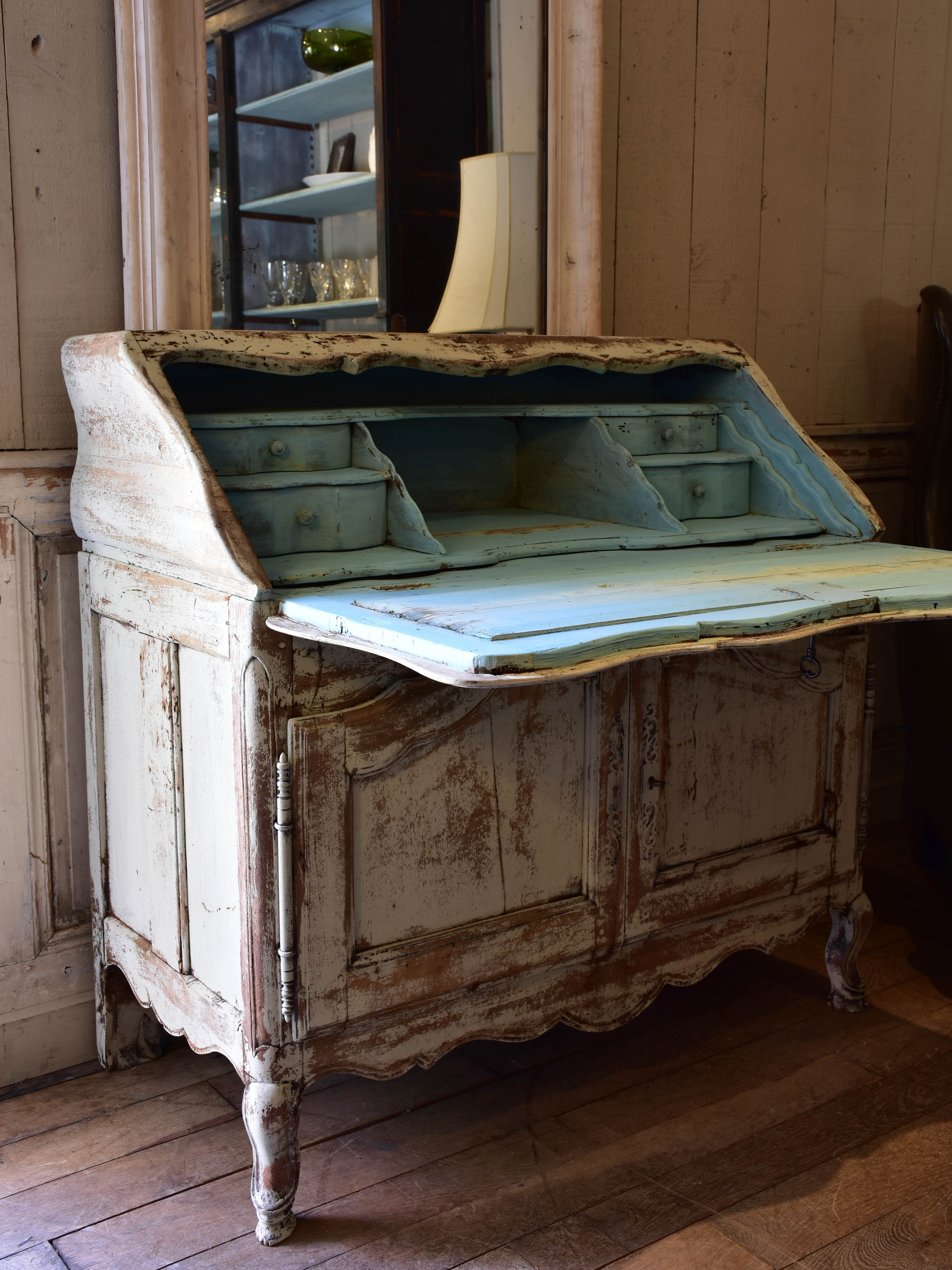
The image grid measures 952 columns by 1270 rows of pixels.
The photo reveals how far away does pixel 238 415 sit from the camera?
1.67 meters

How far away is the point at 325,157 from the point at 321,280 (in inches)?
7.9

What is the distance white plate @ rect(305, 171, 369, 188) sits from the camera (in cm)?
195

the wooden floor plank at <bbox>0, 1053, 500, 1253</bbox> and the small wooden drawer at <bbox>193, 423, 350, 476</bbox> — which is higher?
the small wooden drawer at <bbox>193, 423, 350, 476</bbox>

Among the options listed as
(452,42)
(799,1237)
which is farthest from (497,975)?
(452,42)

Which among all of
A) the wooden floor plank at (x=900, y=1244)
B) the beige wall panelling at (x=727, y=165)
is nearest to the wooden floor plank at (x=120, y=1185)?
the wooden floor plank at (x=900, y=1244)

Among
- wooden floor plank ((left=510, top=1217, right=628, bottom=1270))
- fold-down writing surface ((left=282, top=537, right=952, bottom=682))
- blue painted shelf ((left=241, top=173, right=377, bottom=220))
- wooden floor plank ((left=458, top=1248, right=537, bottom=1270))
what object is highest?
blue painted shelf ((left=241, top=173, right=377, bottom=220))

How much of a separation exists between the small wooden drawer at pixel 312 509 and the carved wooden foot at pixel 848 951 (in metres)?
1.23

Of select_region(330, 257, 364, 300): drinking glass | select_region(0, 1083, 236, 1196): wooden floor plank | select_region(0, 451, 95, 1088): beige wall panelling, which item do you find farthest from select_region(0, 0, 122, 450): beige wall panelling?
select_region(0, 1083, 236, 1196): wooden floor plank

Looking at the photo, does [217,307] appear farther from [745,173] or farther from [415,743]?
[745,173]

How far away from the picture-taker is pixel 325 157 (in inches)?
76.6

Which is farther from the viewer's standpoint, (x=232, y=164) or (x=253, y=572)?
(x=232, y=164)

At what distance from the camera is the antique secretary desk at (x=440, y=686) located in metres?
1.54

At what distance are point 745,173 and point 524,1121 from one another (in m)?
2.07

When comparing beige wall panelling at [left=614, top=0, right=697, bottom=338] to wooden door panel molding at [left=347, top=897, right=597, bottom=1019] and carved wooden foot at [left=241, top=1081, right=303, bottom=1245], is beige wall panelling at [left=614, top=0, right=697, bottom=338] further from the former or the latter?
carved wooden foot at [left=241, top=1081, right=303, bottom=1245]
